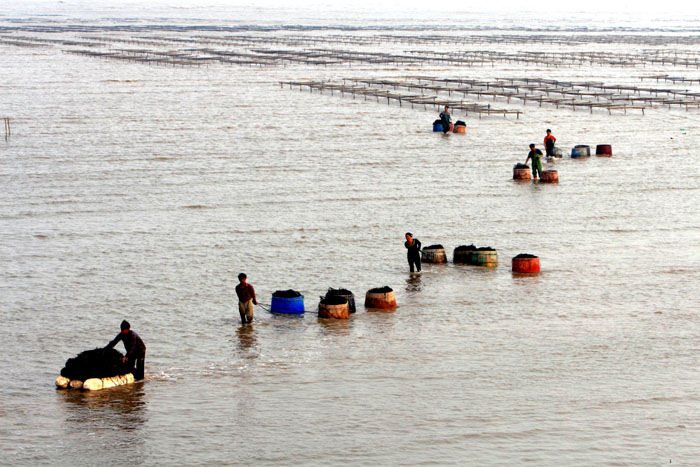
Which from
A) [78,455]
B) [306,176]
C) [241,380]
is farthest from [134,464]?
[306,176]

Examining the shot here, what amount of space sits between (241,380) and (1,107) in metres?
38.3

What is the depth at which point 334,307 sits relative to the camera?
19500 mm

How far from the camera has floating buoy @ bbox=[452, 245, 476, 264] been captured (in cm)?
2341

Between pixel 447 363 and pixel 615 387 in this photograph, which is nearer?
pixel 615 387

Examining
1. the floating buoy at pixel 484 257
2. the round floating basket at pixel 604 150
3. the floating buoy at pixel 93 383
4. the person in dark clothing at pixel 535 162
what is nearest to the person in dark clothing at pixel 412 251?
the floating buoy at pixel 484 257

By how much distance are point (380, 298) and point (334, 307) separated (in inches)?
44.9

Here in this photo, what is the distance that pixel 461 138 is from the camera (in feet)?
141

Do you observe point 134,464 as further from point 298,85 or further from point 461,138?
point 298,85

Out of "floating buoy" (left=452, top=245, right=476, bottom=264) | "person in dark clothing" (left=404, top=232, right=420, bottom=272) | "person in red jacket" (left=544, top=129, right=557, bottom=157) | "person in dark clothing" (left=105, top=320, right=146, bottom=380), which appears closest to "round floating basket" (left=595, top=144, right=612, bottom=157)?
"person in red jacket" (left=544, top=129, right=557, bottom=157)

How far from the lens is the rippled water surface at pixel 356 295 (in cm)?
1444

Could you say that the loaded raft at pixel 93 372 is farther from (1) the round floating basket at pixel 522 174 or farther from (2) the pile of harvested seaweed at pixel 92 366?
(1) the round floating basket at pixel 522 174

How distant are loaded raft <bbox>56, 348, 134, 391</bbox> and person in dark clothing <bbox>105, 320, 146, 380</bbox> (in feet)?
0.56

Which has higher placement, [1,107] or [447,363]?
[1,107]

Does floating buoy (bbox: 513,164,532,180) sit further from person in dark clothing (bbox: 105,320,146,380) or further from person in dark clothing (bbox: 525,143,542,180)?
person in dark clothing (bbox: 105,320,146,380)
